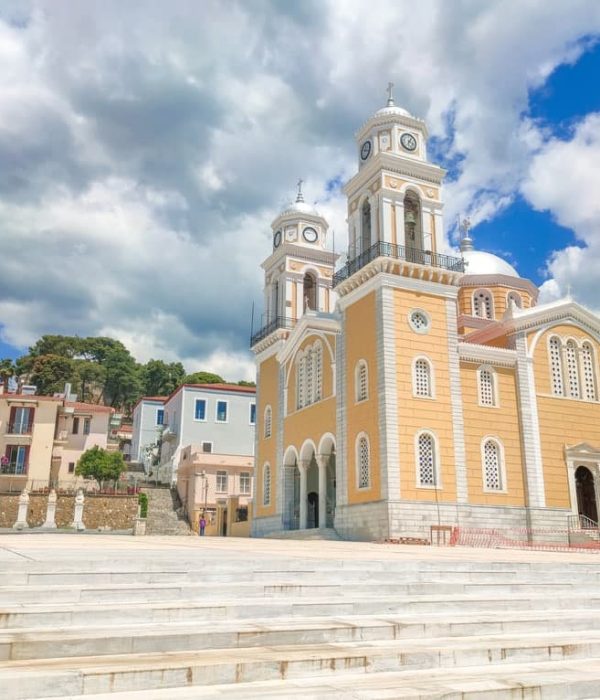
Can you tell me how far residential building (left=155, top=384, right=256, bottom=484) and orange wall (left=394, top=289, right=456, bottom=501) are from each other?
2477cm

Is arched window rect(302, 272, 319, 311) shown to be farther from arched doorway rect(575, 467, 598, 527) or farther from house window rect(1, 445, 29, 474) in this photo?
house window rect(1, 445, 29, 474)

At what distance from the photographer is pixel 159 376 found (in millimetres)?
80500

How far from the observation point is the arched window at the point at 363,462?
24.2m

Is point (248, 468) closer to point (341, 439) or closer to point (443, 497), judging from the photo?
point (341, 439)

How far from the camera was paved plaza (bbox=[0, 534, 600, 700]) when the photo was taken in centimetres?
454

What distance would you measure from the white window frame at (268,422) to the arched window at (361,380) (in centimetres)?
854

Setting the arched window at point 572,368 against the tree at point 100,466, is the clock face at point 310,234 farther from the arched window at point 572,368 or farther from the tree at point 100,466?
the tree at point 100,466

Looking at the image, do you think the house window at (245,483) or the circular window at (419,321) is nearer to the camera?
the circular window at (419,321)

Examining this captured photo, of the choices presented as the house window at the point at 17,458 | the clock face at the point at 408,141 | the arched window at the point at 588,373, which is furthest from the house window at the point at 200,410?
the arched window at the point at 588,373

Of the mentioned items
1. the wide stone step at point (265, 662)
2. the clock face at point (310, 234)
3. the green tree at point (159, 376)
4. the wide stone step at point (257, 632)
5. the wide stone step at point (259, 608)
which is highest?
the green tree at point (159, 376)

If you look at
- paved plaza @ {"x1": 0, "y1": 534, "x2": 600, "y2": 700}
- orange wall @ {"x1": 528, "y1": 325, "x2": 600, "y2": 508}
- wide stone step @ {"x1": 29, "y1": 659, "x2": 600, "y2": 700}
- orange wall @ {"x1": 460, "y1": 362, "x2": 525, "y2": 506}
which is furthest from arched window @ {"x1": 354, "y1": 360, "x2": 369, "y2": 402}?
wide stone step @ {"x1": 29, "y1": 659, "x2": 600, "y2": 700}

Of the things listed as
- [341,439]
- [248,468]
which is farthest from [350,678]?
[248,468]

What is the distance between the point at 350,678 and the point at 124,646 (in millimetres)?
1650

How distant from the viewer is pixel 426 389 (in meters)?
24.6
